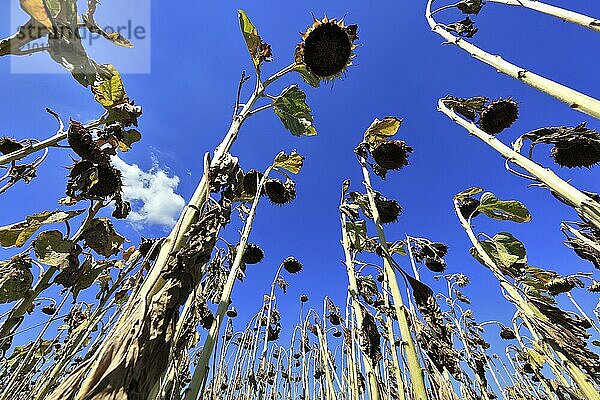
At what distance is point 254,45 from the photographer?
1.97 meters

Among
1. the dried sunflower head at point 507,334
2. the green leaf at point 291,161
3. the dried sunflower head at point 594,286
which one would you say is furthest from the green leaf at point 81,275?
the dried sunflower head at point 507,334

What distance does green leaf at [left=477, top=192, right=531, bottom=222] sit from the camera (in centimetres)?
351

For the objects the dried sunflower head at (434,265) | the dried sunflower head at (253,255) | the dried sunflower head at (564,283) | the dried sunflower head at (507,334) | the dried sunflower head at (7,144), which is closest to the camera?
the dried sunflower head at (7,144)

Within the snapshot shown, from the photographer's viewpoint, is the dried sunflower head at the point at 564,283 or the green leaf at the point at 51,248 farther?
the dried sunflower head at the point at 564,283

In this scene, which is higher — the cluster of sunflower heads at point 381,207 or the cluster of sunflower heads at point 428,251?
the cluster of sunflower heads at point 381,207

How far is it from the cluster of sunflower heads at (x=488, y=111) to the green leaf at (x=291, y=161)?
87.5 inches

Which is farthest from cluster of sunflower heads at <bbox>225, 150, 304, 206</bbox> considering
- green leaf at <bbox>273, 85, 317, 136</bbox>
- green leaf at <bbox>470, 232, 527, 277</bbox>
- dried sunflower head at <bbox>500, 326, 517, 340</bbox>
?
dried sunflower head at <bbox>500, 326, 517, 340</bbox>

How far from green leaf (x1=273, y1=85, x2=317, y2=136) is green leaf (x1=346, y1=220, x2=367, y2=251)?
1119 millimetres

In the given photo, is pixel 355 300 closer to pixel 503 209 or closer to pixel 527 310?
pixel 527 310

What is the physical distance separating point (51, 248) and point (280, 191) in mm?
1820

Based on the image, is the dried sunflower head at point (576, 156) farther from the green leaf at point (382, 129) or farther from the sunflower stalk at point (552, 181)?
the green leaf at point (382, 129)

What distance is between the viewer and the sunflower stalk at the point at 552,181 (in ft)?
6.44

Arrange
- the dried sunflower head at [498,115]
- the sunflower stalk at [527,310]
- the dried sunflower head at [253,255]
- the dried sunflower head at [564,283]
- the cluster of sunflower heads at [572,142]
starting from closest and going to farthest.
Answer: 1. the cluster of sunflower heads at [572,142]
2. the sunflower stalk at [527,310]
3. the dried sunflower head at [253,255]
4. the dried sunflower head at [498,115]
5. the dried sunflower head at [564,283]

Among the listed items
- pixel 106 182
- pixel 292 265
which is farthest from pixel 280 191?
pixel 292 265
